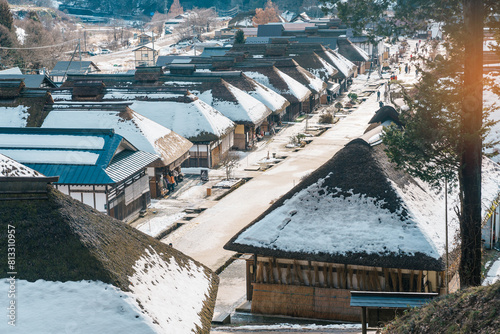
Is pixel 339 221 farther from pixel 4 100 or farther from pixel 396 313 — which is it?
pixel 4 100

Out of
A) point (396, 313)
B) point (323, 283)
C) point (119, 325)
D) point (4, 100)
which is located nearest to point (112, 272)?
point (119, 325)

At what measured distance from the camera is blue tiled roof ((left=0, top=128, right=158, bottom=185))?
26188 mm

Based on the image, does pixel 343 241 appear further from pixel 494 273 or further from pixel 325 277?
pixel 494 273

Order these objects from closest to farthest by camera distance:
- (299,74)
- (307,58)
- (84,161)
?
(84,161), (299,74), (307,58)

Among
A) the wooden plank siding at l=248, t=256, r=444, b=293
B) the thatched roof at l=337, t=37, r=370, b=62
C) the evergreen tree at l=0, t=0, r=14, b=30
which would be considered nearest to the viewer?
the wooden plank siding at l=248, t=256, r=444, b=293

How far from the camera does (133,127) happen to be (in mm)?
32969

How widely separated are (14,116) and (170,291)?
2512 centimetres

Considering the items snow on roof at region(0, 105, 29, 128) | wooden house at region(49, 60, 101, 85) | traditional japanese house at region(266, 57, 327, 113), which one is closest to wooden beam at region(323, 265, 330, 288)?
snow on roof at region(0, 105, 29, 128)

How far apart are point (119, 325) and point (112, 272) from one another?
1336 mm

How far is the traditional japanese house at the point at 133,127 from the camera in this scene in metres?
32.2

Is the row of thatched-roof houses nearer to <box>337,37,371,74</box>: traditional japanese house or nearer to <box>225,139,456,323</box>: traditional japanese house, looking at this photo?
<box>225,139,456,323</box>: traditional japanese house

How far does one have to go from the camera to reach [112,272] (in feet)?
41.1

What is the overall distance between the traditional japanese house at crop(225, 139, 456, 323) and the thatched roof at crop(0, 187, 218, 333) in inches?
182

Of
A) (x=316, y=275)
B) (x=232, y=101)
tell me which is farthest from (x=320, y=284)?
(x=232, y=101)
